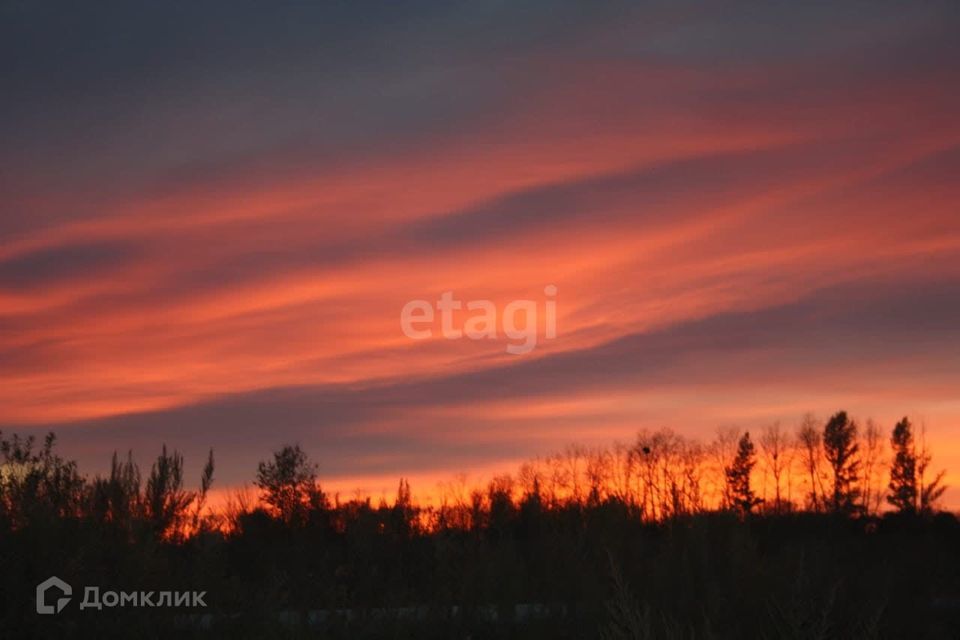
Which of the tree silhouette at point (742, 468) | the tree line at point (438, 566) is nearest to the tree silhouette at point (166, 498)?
the tree line at point (438, 566)

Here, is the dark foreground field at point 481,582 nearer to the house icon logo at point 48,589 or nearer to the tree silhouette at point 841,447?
the house icon logo at point 48,589

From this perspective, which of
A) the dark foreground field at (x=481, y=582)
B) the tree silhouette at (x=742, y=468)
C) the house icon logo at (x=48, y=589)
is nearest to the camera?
the house icon logo at (x=48, y=589)

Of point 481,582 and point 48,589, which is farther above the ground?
point 48,589

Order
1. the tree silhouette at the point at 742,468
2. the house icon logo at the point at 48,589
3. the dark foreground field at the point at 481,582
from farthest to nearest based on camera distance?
the tree silhouette at the point at 742,468, the dark foreground field at the point at 481,582, the house icon logo at the point at 48,589

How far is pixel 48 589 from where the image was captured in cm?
1374

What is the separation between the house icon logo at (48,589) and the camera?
532 inches

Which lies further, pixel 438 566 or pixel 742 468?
pixel 742 468

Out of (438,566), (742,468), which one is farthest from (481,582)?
(742,468)

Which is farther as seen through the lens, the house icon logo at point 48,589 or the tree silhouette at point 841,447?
the tree silhouette at point 841,447

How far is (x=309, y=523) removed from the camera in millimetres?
27625

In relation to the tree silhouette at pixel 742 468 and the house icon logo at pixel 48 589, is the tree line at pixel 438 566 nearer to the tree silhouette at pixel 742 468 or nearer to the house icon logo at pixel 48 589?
the house icon logo at pixel 48 589

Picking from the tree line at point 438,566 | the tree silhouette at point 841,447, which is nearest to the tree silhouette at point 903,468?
the tree silhouette at point 841,447

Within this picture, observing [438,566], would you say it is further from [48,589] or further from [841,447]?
[841,447]

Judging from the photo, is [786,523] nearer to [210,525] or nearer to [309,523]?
[309,523]
